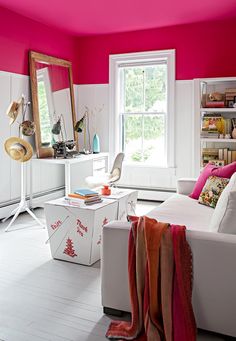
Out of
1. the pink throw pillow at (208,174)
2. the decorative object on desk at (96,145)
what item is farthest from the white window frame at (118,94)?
the pink throw pillow at (208,174)

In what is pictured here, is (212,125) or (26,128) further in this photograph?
(212,125)

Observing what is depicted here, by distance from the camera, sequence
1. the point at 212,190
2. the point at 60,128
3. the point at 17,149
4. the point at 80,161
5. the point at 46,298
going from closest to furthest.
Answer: the point at 46,298 → the point at 212,190 → the point at 17,149 → the point at 80,161 → the point at 60,128

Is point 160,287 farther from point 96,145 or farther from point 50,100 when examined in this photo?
point 96,145

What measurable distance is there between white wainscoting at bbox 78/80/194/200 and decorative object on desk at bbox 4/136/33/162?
208cm

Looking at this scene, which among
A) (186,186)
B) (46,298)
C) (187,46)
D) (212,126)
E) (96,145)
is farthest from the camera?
(96,145)

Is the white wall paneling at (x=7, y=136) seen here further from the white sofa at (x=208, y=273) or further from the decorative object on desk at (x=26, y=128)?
the white sofa at (x=208, y=273)

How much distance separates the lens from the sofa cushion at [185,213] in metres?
3.04

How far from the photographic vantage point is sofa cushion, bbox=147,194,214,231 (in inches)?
119

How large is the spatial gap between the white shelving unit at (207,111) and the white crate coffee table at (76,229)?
6.98 feet

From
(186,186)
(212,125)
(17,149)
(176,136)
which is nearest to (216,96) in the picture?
(212,125)

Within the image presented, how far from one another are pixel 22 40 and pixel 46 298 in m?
3.72

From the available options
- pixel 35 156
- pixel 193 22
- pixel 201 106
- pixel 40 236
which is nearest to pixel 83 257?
pixel 40 236

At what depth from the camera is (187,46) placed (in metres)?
5.57

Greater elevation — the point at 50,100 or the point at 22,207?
the point at 50,100
